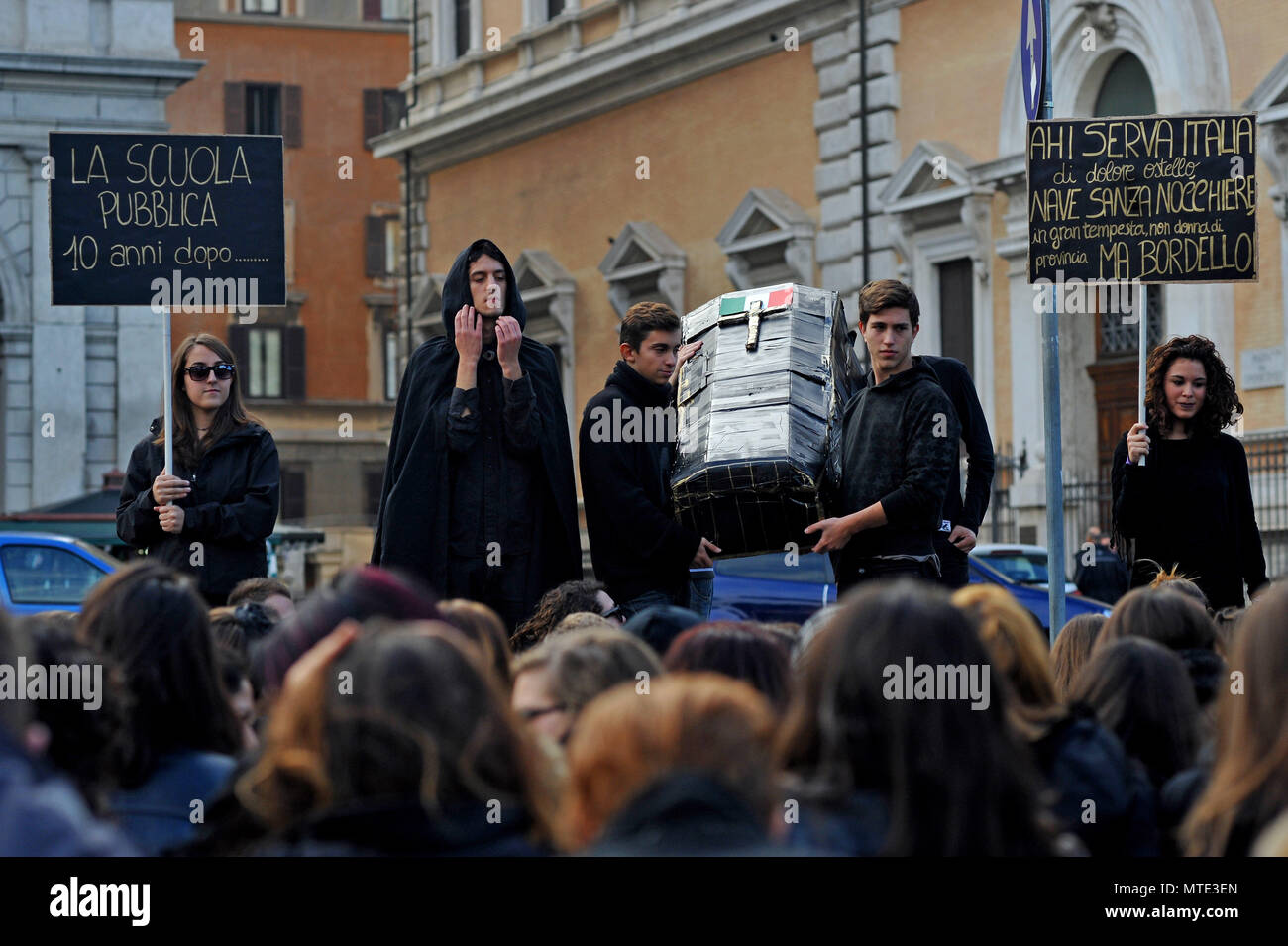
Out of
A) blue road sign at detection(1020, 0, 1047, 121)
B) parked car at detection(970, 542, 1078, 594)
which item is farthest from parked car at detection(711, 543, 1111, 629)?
blue road sign at detection(1020, 0, 1047, 121)

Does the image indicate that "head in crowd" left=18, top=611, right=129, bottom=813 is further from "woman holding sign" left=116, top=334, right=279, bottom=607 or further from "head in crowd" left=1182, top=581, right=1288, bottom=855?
"woman holding sign" left=116, top=334, right=279, bottom=607

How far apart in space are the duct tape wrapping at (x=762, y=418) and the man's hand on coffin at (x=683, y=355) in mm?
31

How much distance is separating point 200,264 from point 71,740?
551cm

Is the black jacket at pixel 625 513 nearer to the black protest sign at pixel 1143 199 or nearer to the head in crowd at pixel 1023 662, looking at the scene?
the black protest sign at pixel 1143 199

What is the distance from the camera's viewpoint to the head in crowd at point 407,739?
10.1 ft

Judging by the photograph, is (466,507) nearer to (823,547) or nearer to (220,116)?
(823,547)

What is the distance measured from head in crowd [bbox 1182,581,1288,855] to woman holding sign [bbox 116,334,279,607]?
5216 millimetres

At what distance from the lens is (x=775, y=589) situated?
509 inches

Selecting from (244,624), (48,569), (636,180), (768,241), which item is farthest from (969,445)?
(636,180)

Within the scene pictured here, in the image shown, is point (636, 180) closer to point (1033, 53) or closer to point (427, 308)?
point (427, 308)

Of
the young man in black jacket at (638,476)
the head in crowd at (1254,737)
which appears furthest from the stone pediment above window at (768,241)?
the head in crowd at (1254,737)

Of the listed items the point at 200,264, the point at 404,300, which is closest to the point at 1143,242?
the point at 200,264

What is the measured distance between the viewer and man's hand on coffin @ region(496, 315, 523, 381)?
24.4 feet

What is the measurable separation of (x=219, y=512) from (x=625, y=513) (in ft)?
5.35
